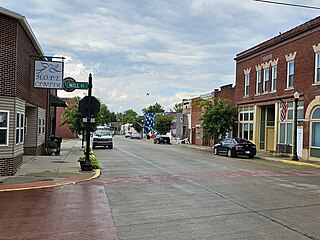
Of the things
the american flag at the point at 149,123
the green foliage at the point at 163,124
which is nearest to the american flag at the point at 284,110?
the green foliage at the point at 163,124

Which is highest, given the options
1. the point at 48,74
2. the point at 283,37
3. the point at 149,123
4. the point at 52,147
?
the point at 283,37

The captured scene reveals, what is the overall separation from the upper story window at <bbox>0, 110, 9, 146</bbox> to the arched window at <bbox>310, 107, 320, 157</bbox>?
62.1 feet

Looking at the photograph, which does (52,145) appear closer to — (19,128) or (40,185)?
(19,128)

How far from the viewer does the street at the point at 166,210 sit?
7.07 metres

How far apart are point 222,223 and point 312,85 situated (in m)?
20.5

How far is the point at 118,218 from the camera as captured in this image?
323 inches

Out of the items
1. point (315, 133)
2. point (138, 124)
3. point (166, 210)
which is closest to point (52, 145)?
point (315, 133)

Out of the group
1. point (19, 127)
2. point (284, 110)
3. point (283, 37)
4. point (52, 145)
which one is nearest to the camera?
point (19, 127)

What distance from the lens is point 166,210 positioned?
8977mm

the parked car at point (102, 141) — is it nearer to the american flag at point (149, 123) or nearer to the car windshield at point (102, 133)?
the car windshield at point (102, 133)

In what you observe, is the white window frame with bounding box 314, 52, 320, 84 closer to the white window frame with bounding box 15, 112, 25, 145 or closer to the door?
the door

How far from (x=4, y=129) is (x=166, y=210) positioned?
8.01 meters

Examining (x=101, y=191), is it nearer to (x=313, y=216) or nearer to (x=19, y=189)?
(x=19, y=189)

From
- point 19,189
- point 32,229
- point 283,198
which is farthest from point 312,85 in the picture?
point 32,229
